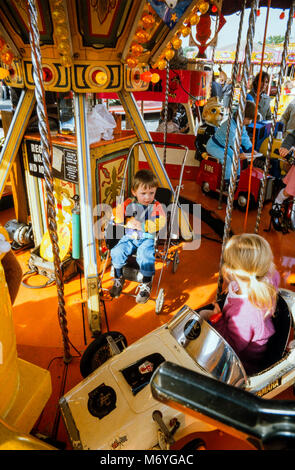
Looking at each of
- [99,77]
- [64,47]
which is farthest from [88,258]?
[64,47]

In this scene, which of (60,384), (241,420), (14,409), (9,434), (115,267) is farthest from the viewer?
(115,267)

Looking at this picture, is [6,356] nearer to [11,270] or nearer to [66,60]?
[11,270]

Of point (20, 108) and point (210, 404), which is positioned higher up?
point (20, 108)

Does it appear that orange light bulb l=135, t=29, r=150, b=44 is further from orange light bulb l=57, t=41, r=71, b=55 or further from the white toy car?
the white toy car

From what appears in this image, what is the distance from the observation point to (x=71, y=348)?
275 centimetres

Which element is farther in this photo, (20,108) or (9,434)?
(20,108)

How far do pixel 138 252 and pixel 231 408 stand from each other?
2.66m

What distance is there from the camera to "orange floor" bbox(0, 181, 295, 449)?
7.76ft

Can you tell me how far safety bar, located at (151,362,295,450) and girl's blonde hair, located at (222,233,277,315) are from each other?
4.72 feet

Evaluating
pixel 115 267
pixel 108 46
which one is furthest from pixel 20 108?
pixel 115 267

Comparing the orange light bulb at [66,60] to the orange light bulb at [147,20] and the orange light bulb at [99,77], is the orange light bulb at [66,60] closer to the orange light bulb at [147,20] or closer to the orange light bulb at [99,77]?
the orange light bulb at [99,77]

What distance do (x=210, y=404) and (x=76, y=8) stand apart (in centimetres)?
279

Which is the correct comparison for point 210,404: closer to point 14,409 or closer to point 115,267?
point 14,409

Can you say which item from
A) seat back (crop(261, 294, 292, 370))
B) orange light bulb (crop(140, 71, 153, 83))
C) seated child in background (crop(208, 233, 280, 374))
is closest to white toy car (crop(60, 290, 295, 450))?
seat back (crop(261, 294, 292, 370))
